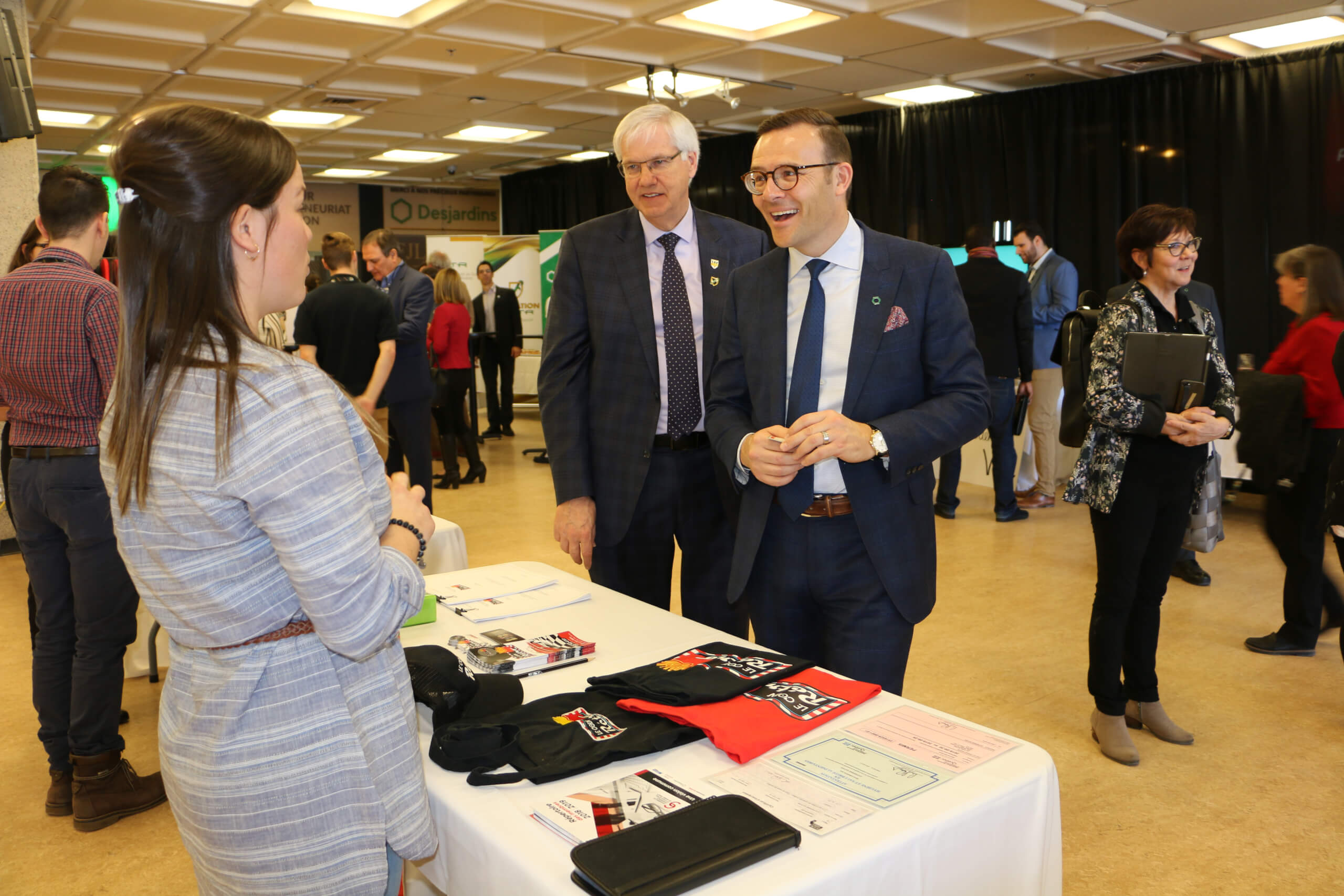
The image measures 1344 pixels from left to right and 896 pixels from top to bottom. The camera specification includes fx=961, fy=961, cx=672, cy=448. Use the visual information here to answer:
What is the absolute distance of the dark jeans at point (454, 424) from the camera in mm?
7457

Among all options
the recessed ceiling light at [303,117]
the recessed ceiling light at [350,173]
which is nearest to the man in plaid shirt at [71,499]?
the recessed ceiling light at [303,117]

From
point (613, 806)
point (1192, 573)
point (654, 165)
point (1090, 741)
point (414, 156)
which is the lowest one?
point (1090, 741)

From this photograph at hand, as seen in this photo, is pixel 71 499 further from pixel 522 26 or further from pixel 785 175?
pixel 522 26

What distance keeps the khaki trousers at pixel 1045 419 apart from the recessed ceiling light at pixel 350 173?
971cm

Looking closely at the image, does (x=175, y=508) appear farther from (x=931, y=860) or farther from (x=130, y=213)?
(x=931, y=860)

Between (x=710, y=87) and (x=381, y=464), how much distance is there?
7.52 metres

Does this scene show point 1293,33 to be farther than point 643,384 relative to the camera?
Yes

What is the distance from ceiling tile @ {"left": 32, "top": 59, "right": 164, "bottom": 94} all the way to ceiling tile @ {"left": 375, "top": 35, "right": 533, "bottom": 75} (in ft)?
6.18

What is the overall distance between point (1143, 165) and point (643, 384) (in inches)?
266

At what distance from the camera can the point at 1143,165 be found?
7.53m

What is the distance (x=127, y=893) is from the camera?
7.51ft

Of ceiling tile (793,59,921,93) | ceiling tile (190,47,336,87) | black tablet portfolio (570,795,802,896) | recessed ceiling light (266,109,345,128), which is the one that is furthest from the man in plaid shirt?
recessed ceiling light (266,109,345,128)

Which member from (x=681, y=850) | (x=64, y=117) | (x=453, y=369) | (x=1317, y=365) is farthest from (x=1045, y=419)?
(x=64, y=117)

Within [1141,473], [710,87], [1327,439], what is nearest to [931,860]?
[1141,473]
